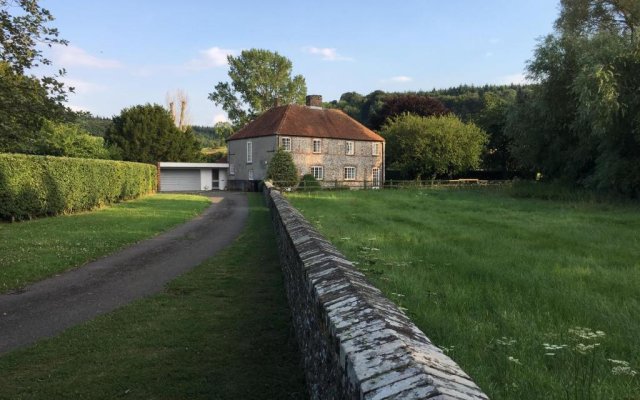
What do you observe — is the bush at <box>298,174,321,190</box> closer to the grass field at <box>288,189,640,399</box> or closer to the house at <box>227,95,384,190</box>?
the house at <box>227,95,384,190</box>

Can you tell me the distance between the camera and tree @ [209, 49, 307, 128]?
66062 mm

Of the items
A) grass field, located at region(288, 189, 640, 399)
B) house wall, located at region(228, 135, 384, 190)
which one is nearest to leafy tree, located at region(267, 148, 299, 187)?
house wall, located at region(228, 135, 384, 190)

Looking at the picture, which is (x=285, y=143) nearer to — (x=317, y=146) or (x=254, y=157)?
(x=317, y=146)

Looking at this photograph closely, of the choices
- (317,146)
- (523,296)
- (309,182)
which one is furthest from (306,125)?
(523,296)

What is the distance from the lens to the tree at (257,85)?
66062mm

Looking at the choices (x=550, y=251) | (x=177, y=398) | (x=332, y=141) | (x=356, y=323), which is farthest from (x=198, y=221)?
(x=332, y=141)

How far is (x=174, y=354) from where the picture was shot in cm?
514

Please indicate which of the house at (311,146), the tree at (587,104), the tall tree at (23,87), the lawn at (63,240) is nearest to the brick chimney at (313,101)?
the house at (311,146)

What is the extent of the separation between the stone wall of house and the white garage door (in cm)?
1424

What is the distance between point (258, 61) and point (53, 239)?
56522 millimetres

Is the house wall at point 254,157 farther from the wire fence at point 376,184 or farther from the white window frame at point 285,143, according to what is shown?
the wire fence at point 376,184

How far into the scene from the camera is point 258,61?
66.1 meters

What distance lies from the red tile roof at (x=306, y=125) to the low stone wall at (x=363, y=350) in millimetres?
43911

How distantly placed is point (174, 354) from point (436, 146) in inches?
1846
